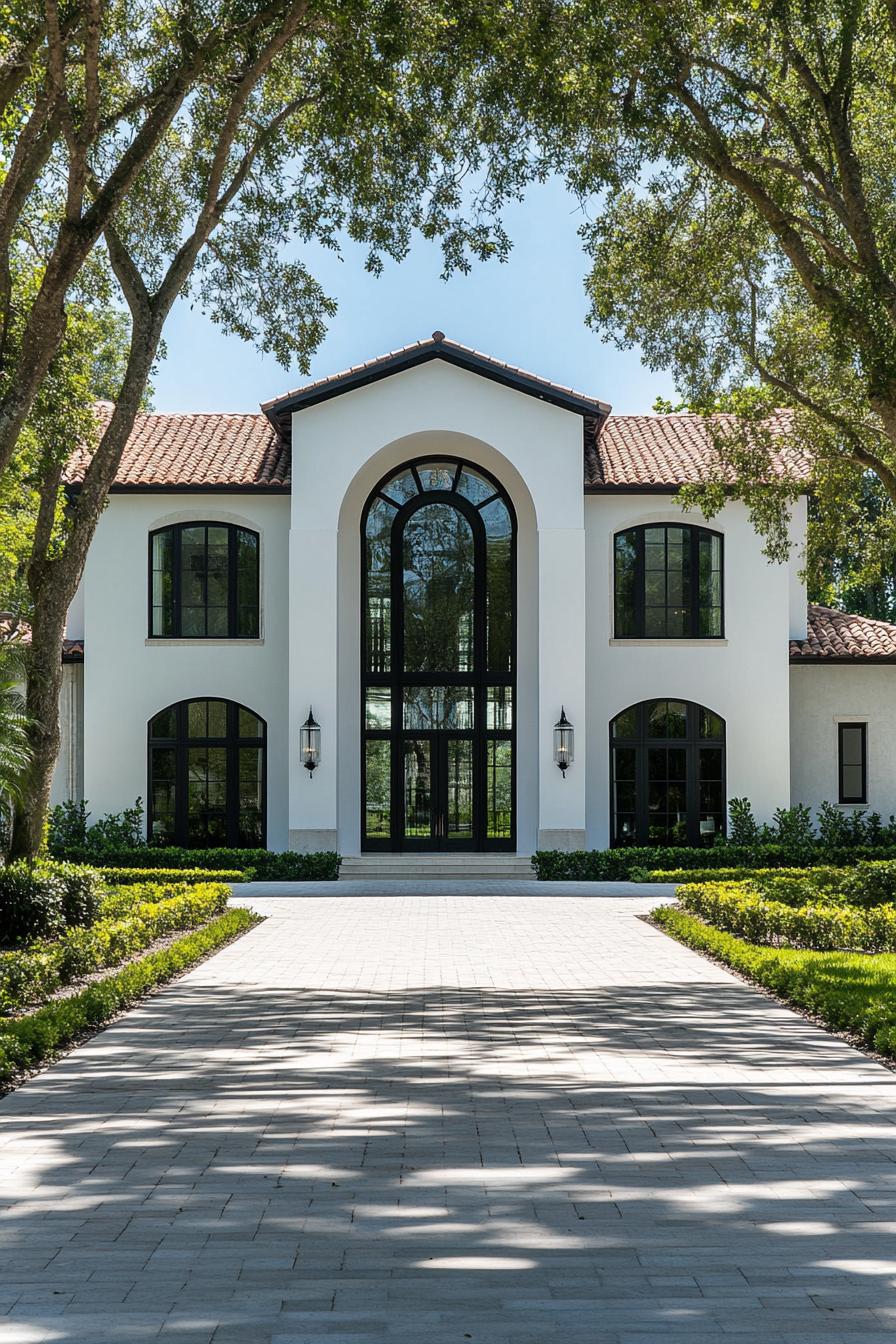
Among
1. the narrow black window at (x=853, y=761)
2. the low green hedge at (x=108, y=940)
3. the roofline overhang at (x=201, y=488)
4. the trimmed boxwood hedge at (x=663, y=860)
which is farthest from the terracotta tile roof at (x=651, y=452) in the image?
the low green hedge at (x=108, y=940)

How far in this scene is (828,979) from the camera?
35.7 feet

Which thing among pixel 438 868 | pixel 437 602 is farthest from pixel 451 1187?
pixel 437 602

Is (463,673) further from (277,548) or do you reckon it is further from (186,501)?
(186,501)

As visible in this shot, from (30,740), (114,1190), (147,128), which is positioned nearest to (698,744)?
(30,740)

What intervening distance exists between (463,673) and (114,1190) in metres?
20.9

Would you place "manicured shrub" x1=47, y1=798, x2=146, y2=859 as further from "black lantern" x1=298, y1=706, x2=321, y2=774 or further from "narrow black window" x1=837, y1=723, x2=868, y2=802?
"narrow black window" x1=837, y1=723, x2=868, y2=802

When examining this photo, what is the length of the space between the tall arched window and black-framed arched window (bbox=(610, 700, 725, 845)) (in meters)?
2.28

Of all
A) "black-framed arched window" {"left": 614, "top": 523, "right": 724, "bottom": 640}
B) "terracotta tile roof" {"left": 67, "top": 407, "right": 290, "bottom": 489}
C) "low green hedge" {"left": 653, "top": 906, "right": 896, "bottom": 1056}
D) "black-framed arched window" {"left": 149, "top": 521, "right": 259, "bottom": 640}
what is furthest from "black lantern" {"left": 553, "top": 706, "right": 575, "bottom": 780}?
"low green hedge" {"left": 653, "top": 906, "right": 896, "bottom": 1056}

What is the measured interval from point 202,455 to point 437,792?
Answer: 28.1 feet

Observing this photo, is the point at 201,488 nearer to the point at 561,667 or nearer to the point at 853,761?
the point at 561,667

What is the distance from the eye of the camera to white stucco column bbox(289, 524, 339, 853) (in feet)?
80.2

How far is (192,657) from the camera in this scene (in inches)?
1021

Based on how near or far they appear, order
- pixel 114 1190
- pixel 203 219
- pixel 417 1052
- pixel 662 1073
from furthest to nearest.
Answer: pixel 203 219 → pixel 417 1052 → pixel 662 1073 → pixel 114 1190

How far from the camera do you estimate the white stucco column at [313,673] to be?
24453 mm
